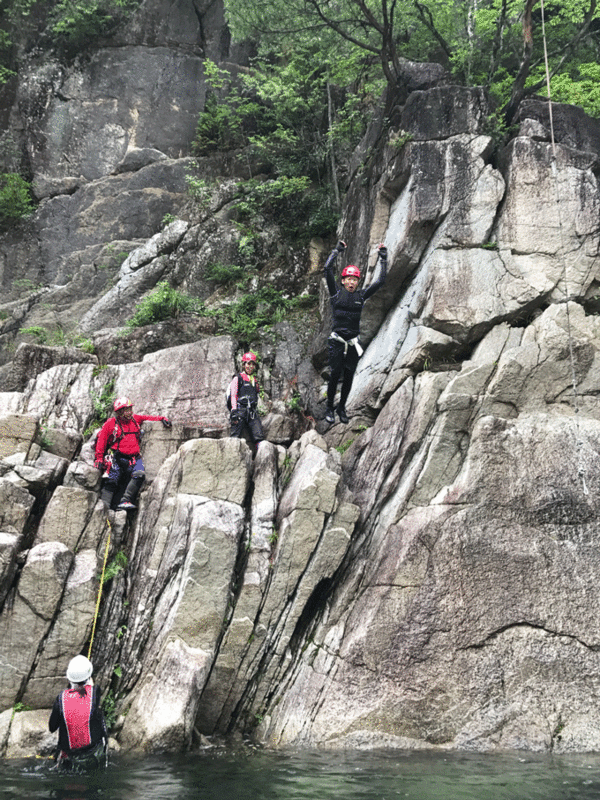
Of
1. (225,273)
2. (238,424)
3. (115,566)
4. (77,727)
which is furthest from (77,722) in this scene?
(225,273)

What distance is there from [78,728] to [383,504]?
20.0 ft

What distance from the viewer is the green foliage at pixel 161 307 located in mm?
18844

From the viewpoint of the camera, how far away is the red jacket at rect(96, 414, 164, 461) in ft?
47.1

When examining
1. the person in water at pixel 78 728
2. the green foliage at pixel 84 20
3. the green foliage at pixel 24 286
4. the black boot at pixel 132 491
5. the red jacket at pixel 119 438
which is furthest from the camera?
the green foliage at pixel 84 20

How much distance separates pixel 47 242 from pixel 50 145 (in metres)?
4.62

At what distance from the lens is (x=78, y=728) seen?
970 cm

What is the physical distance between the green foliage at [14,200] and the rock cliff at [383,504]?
9.10 metres

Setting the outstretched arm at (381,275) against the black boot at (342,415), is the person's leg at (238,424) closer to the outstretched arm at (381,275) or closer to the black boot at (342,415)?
the black boot at (342,415)

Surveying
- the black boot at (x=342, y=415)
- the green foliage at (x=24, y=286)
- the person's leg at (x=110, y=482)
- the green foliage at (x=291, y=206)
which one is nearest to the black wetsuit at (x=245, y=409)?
the black boot at (x=342, y=415)

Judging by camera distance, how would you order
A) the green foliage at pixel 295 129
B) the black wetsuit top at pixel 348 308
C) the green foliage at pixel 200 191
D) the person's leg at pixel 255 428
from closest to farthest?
the black wetsuit top at pixel 348 308, the person's leg at pixel 255 428, the green foliage at pixel 295 129, the green foliage at pixel 200 191

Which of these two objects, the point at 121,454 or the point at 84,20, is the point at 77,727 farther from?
the point at 84,20

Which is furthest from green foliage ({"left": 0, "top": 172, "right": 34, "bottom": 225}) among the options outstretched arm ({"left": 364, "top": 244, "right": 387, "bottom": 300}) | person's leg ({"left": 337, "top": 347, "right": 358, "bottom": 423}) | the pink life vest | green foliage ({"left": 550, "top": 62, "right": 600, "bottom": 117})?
the pink life vest

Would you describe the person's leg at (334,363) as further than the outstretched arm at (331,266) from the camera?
Yes

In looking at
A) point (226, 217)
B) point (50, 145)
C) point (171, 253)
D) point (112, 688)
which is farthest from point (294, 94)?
point (112, 688)
